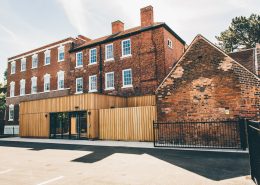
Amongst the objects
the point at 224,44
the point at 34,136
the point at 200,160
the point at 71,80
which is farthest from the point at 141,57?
the point at 224,44

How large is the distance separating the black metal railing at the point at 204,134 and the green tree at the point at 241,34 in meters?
28.8

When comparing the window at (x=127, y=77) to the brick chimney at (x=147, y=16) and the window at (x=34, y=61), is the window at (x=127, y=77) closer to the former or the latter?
the brick chimney at (x=147, y=16)

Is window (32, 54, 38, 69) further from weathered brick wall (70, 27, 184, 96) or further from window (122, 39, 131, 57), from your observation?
window (122, 39, 131, 57)

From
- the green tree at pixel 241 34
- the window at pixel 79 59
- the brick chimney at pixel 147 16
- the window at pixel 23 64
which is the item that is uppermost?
the green tree at pixel 241 34

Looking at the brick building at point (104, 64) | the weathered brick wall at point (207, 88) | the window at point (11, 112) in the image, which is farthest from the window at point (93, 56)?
the window at point (11, 112)

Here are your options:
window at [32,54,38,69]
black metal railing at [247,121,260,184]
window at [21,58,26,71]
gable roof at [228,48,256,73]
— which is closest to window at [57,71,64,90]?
window at [32,54,38,69]

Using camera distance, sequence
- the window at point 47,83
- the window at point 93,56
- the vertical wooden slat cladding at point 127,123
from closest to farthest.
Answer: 1. the vertical wooden slat cladding at point 127,123
2. the window at point 93,56
3. the window at point 47,83

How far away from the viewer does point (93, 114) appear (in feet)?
59.3

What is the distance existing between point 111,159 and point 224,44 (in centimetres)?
3654

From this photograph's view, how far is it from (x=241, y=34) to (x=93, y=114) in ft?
103

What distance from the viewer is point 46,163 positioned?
931cm

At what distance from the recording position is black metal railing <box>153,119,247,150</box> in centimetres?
1182

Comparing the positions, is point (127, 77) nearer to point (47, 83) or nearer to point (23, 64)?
point (47, 83)

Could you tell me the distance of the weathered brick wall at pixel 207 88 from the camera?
39.8ft
